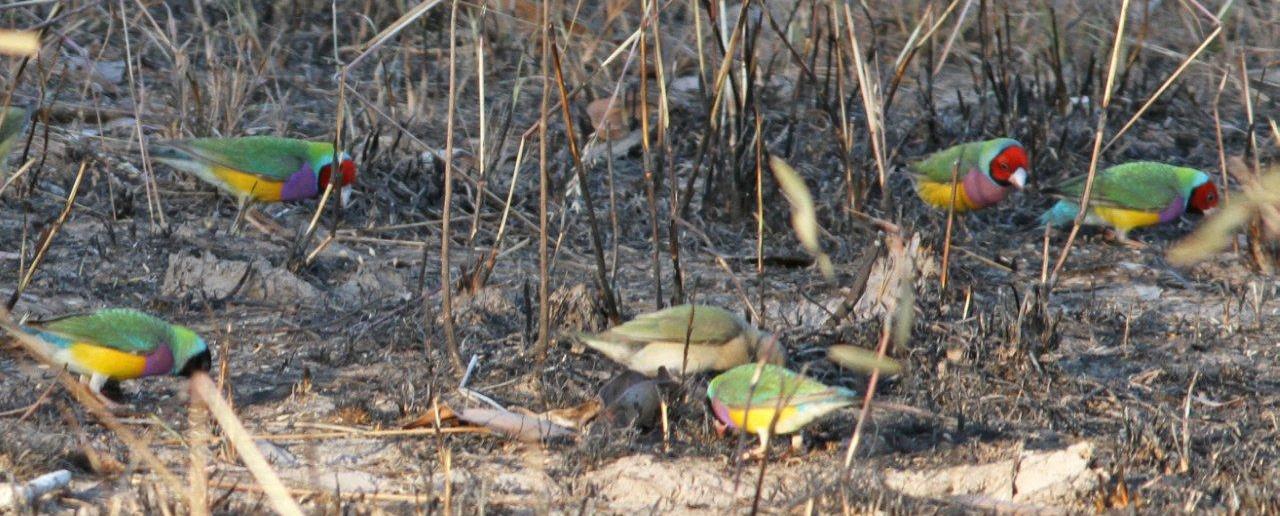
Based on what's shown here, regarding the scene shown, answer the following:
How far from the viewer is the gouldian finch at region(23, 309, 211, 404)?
3.72 m

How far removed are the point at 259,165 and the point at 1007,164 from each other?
2.63 m

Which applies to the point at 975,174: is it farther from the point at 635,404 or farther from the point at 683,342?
the point at 635,404

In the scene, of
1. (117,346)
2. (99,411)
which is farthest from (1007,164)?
(99,411)

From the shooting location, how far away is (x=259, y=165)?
17.7ft

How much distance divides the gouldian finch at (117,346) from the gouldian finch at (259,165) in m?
1.60

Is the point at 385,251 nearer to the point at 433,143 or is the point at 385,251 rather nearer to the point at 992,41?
the point at 433,143

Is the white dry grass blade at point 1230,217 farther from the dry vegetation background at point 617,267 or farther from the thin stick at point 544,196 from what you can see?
the thin stick at point 544,196

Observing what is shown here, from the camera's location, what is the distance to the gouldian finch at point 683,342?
3.83 metres

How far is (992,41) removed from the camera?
725 centimetres

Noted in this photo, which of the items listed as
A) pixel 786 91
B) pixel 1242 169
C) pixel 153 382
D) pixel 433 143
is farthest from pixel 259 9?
pixel 1242 169

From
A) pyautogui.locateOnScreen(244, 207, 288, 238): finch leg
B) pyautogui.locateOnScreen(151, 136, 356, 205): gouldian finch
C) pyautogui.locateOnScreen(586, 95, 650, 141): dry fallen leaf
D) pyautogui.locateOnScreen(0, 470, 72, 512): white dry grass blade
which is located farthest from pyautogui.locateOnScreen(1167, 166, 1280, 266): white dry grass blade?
pyautogui.locateOnScreen(586, 95, 650, 141): dry fallen leaf

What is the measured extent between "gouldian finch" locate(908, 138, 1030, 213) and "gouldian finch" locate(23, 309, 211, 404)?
9.09ft

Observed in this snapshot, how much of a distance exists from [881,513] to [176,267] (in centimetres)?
250

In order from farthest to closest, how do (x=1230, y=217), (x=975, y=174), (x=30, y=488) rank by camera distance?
(x=975, y=174), (x=30, y=488), (x=1230, y=217)
